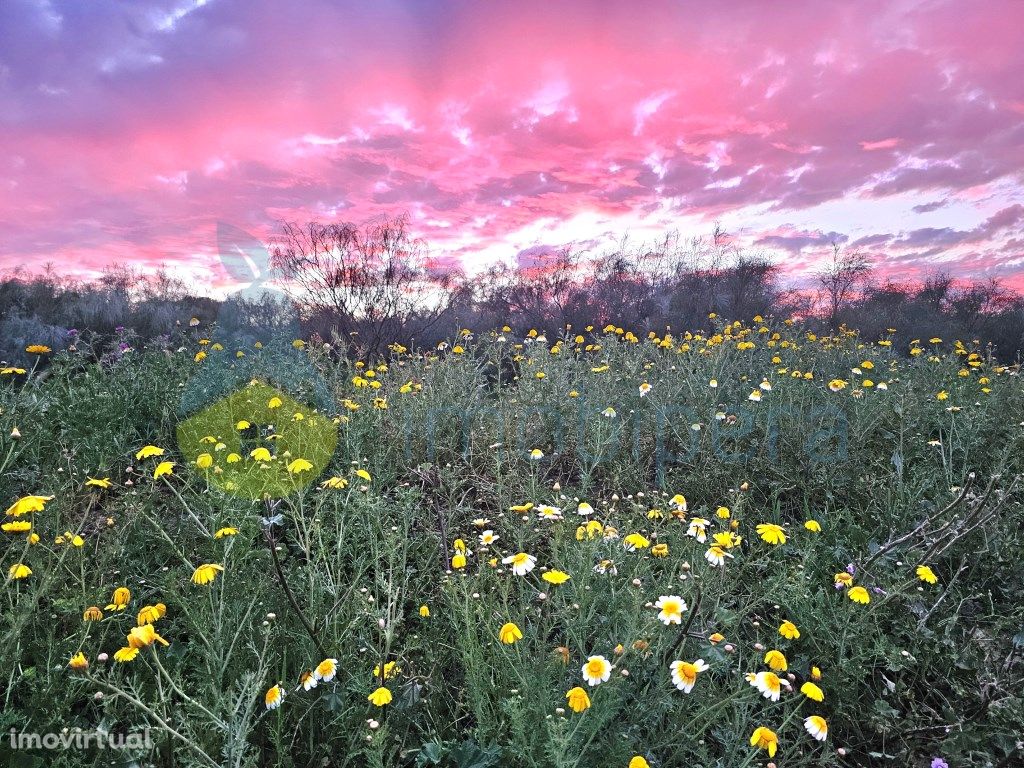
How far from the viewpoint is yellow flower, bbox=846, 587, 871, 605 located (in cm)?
225

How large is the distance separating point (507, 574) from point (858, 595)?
1496mm

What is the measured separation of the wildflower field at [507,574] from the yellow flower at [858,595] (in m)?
0.01

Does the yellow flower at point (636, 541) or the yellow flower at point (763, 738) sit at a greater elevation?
the yellow flower at point (636, 541)

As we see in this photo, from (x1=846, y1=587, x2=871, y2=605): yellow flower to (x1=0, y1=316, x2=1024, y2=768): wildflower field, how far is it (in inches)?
0.5

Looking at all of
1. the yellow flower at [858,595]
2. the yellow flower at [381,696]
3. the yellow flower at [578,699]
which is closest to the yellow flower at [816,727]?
the yellow flower at [858,595]

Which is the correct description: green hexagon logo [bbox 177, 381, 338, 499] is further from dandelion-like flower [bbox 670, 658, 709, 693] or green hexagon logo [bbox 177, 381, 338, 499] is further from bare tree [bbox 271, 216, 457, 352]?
bare tree [bbox 271, 216, 457, 352]

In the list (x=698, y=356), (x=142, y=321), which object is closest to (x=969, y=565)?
Answer: (x=698, y=356)

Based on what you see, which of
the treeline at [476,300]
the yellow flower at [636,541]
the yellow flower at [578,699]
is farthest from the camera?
the treeline at [476,300]

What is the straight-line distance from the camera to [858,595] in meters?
2.30

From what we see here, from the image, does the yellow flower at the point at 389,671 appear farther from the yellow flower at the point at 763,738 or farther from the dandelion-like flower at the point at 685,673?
the yellow flower at the point at 763,738

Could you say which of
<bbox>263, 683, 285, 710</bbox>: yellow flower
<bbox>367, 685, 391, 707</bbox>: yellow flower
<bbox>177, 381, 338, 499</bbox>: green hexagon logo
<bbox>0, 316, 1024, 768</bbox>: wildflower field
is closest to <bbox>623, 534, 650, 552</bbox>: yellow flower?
<bbox>0, 316, 1024, 768</bbox>: wildflower field

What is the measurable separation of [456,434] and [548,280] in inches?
449

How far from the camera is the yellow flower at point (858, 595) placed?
225 cm

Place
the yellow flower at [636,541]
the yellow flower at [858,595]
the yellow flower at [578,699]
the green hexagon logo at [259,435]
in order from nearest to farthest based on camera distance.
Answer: the yellow flower at [578,699]
the yellow flower at [636,541]
the yellow flower at [858,595]
the green hexagon logo at [259,435]
